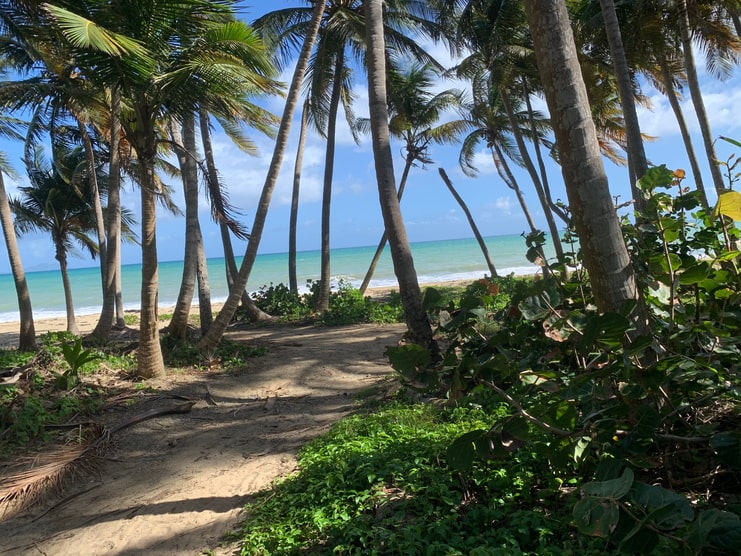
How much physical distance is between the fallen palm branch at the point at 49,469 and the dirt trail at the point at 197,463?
97mm

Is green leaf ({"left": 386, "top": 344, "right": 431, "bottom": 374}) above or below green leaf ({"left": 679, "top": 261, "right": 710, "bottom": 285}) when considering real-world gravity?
below

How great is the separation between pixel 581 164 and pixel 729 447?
114 cm

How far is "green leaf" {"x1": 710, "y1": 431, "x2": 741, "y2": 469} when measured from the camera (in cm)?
159

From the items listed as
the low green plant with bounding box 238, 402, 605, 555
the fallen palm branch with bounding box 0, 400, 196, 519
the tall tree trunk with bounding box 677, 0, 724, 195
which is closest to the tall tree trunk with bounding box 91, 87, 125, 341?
the fallen palm branch with bounding box 0, 400, 196, 519

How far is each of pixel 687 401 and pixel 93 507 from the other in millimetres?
3820

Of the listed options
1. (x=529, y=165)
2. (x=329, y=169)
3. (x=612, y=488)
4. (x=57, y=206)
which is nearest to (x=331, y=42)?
(x=329, y=169)

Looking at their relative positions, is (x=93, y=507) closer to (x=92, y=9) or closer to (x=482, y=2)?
(x=92, y=9)

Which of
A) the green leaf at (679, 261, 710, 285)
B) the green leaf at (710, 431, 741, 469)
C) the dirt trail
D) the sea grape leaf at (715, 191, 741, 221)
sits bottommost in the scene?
the dirt trail

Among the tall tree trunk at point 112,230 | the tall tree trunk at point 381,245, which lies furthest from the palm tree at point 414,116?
the tall tree trunk at point 112,230

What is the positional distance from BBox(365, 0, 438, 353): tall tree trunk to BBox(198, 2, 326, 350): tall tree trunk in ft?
5.64

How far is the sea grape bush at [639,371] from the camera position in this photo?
5.81ft

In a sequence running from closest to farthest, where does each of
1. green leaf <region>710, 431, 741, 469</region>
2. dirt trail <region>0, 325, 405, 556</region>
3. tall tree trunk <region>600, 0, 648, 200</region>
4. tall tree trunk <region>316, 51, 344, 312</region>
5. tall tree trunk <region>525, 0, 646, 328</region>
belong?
green leaf <region>710, 431, 741, 469</region> → tall tree trunk <region>525, 0, 646, 328</region> → dirt trail <region>0, 325, 405, 556</region> → tall tree trunk <region>600, 0, 648, 200</region> → tall tree trunk <region>316, 51, 344, 312</region>

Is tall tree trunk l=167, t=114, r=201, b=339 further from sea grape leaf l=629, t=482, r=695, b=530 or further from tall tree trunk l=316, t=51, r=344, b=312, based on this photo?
sea grape leaf l=629, t=482, r=695, b=530

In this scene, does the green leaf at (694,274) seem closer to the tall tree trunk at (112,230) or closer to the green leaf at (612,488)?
the green leaf at (612,488)
